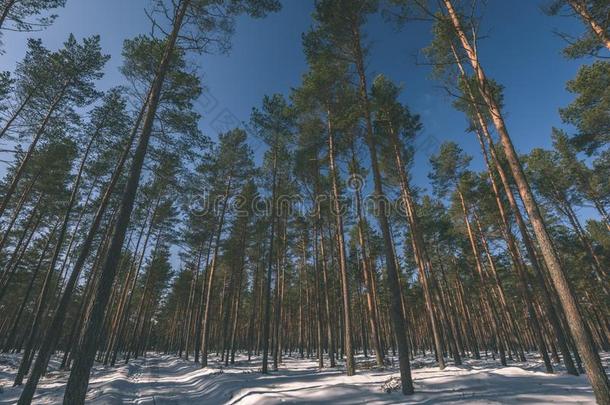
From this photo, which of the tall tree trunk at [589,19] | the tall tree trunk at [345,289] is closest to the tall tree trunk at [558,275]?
the tall tree trunk at [589,19]

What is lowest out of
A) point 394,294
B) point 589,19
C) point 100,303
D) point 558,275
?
point 100,303

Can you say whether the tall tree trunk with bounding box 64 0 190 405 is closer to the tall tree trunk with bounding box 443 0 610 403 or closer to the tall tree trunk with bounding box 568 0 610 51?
the tall tree trunk with bounding box 443 0 610 403

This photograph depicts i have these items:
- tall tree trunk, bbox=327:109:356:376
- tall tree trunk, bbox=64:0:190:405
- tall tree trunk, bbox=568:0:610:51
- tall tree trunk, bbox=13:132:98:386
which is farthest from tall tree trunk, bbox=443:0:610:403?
tall tree trunk, bbox=13:132:98:386

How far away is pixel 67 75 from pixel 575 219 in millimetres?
32914

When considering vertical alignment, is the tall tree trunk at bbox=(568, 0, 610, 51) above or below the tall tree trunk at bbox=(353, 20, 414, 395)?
above

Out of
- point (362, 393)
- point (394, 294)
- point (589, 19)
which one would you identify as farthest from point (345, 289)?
point (589, 19)

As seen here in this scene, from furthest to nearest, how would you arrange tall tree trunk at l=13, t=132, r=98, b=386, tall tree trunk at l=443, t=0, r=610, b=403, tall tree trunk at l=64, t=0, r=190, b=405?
tall tree trunk at l=13, t=132, r=98, b=386 → tall tree trunk at l=64, t=0, r=190, b=405 → tall tree trunk at l=443, t=0, r=610, b=403

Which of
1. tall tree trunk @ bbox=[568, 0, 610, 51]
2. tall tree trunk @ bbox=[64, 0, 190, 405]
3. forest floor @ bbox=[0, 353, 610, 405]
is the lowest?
forest floor @ bbox=[0, 353, 610, 405]

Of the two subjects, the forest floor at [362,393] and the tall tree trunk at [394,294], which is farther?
the tall tree trunk at [394,294]

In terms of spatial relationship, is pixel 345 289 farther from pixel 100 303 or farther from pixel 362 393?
pixel 100 303

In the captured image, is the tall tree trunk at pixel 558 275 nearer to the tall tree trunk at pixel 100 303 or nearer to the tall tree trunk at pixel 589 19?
the tall tree trunk at pixel 589 19

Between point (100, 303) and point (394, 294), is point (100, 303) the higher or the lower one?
the lower one

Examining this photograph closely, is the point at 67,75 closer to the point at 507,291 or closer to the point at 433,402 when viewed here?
the point at 433,402

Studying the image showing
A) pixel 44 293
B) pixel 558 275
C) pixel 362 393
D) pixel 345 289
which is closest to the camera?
pixel 558 275
